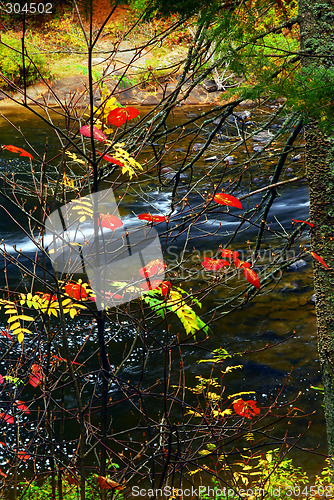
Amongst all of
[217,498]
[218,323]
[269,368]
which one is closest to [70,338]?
[218,323]

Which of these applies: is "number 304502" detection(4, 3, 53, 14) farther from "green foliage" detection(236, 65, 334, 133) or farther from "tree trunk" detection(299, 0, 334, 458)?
"tree trunk" detection(299, 0, 334, 458)

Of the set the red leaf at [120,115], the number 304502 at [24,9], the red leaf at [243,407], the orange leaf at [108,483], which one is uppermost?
the number 304502 at [24,9]

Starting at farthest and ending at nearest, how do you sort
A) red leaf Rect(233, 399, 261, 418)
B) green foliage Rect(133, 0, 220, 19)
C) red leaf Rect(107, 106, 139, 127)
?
red leaf Rect(233, 399, 261, 418) → green foliage Rect(133, 0, 220, 19) → red leaf Rect(107, 106, 139, 127)

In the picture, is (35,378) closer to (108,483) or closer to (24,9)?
(108,483)

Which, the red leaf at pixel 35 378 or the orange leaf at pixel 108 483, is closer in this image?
the orange leaf at pixel 108 483

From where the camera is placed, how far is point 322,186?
3080 millimetres

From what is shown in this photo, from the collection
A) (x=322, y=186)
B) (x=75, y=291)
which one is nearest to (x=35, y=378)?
(x=75, y=291)

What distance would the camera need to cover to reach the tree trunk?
112 inches

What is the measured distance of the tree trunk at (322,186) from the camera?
2.86 metres

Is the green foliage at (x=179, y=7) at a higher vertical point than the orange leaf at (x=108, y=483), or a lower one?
higher

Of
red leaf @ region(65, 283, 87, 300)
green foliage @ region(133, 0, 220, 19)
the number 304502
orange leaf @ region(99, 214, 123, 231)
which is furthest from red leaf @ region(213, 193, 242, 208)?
the number 304502

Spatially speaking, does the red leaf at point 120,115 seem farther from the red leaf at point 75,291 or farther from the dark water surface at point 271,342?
the dark water surface at point 271,342

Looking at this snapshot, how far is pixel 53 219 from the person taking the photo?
258 cm

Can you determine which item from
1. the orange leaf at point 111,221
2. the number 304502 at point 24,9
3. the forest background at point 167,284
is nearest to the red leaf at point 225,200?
the forest background at point 167,284
